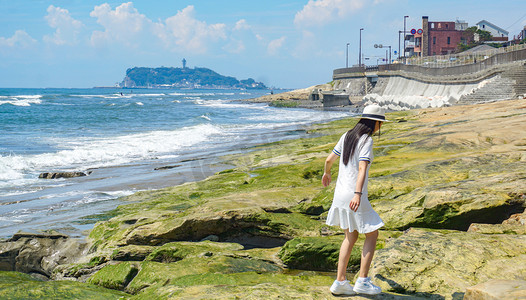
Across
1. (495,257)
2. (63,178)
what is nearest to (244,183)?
(63,178)

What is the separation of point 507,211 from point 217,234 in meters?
4.66

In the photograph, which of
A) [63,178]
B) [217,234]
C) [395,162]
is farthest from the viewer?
[63,178]

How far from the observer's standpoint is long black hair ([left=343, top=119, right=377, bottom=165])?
523 centimetres

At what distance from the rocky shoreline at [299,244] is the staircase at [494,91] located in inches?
862

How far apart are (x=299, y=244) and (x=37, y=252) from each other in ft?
16.3

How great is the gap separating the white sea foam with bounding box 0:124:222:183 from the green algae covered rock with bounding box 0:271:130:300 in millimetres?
13888

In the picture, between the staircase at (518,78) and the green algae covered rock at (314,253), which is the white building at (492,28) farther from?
the green algae covered rock at (314,253)

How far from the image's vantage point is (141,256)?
27.0ft

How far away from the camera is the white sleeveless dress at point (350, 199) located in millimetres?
5113

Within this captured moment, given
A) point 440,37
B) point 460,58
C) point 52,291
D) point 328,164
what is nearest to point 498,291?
point 328,164

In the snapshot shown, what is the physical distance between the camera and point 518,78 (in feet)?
106

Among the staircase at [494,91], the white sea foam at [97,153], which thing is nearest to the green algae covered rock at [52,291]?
the white sea foam at [97,153]

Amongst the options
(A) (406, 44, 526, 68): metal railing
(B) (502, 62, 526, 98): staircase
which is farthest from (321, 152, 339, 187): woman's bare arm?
(A) (406, 44, 526, 68): metal railing

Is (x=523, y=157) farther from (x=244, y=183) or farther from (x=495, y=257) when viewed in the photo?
(x=244, y=183)
